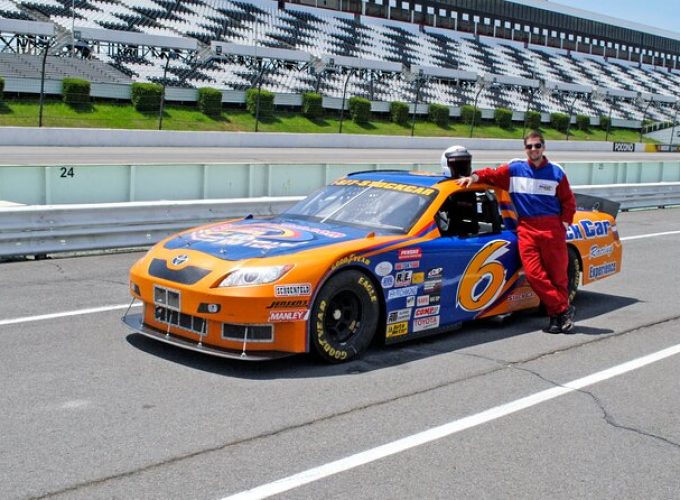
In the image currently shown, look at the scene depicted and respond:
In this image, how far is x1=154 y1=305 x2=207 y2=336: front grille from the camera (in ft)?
19.3

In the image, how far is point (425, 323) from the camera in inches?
267

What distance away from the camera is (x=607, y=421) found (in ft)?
17.0

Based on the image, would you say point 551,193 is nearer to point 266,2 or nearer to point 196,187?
point 196,187

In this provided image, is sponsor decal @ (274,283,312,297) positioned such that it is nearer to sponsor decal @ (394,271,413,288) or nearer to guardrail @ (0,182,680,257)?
sponsor decal @ (394,271,413,288)

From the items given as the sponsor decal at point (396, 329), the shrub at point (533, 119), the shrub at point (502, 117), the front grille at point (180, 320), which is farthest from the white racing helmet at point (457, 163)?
the shrub at point (533, 119)

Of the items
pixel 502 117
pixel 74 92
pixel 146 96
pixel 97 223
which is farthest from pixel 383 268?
pixel 502 117

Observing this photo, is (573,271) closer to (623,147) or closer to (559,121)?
(623,147)

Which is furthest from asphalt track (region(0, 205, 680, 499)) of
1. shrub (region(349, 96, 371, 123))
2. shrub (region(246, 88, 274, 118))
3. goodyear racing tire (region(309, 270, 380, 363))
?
shrub (region(349, 96, 371, 123))

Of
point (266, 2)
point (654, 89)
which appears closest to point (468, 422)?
point (266, 2)

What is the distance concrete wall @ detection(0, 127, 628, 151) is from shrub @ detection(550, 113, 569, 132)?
14.2m

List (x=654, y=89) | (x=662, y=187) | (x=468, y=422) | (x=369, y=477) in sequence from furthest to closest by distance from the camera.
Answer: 1. (x=654, y=89)
2. (x=662, y=187)
3. (x=468, y=422)
4. (x=369, y=477)

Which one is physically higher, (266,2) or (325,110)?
(266,2)

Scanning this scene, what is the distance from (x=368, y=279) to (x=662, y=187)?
18.2m

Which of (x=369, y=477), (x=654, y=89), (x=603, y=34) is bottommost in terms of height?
(x=369, y=477)
